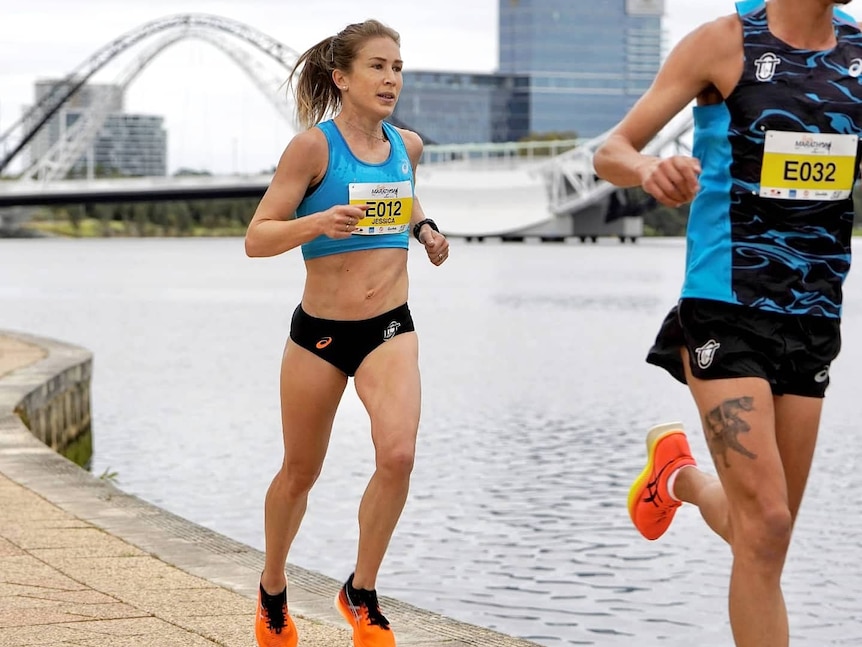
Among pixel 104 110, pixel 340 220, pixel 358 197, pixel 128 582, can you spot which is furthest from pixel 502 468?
pixel 104 110

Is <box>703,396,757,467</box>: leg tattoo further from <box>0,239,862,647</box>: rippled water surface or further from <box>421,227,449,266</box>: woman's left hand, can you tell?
<box>0,239,862,647</box>: rippled water surface

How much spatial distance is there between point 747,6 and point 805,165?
1.45 feet

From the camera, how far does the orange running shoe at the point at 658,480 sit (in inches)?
189

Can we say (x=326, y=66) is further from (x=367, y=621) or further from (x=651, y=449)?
(x=367, y=621)

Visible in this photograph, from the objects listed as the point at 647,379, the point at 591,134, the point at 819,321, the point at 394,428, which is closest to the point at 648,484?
the point at 394,428

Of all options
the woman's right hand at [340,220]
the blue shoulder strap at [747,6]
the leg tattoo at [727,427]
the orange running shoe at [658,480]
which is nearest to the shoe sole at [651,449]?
the orange running shoe at [658,480]

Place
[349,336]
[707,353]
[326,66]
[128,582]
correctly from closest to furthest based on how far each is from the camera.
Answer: [707,353] → [349,336] → [326,66] → [128,582]

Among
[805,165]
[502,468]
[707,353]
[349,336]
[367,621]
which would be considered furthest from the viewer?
[502,468]

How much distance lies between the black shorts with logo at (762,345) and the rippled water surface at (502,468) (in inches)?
152

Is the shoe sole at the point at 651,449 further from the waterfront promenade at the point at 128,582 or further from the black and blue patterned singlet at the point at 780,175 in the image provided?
the black and blue patterned singlet at the point at 780,175

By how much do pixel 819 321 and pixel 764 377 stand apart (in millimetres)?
195

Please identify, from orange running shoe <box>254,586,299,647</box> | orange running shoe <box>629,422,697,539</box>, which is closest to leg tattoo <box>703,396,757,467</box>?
orange running shoe <box>629,422,697,539</box>

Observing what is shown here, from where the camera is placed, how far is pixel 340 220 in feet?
14.2

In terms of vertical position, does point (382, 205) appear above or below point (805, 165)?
below
